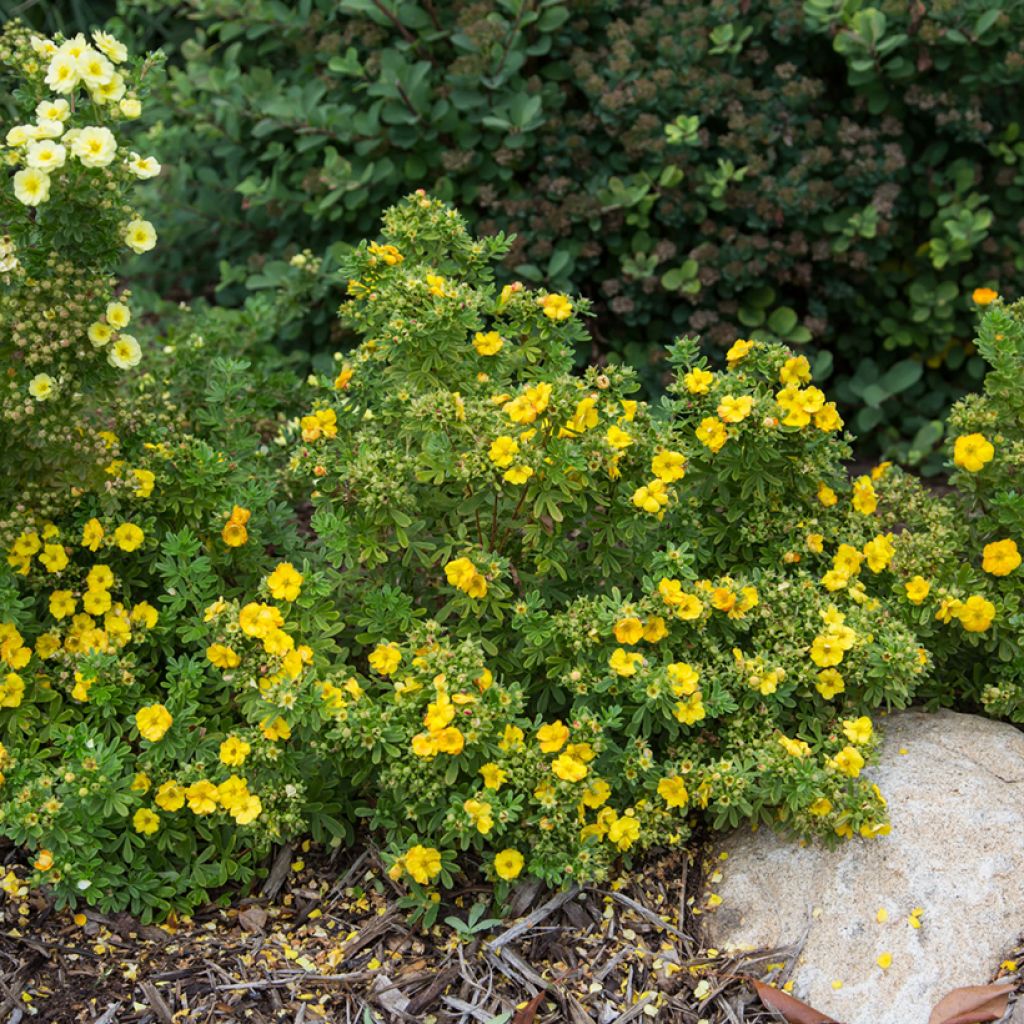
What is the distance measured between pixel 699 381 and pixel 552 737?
2.70ft

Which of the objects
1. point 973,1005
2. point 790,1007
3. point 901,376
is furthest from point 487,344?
point 901,376

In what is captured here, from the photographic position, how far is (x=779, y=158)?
431 cm

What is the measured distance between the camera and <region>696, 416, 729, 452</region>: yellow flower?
2.71 m

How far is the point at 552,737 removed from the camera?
8.35ft

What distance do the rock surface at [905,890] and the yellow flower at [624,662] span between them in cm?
51

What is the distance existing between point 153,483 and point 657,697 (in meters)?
1.22

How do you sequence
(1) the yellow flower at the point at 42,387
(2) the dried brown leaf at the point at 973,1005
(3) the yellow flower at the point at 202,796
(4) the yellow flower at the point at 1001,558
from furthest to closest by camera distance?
(4) the yellow flower at the point at 1001,558
(1) the yellow flower at the point at 42,387
(3) the yellow flower at the point at 202,796
(2) the dried brown leaf at the point at 973,1005

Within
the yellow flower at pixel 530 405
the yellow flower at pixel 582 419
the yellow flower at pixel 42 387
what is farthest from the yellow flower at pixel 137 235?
the yellow flower at pixel 582 419

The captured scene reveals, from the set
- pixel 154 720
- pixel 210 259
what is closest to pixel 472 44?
pixel 210 259

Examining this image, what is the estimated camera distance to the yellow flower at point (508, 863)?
2.53 meters

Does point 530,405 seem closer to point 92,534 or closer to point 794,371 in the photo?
point 794,371

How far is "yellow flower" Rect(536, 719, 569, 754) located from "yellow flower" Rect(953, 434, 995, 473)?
1134 millimetres

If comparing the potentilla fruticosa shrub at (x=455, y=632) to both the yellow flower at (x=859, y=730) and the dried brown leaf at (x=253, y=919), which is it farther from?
the dried brown leaf at (x=253, y=919)

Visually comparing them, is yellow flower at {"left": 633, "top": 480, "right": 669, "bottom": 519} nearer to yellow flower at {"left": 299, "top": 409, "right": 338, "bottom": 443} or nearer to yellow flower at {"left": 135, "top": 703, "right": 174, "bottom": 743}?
yellow flower at {"left": 299, "top": 409, "right": 338, "bottom": 443}
